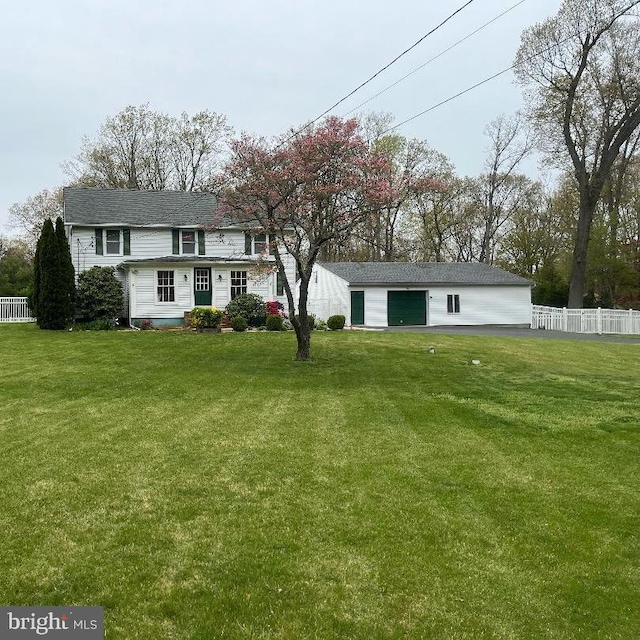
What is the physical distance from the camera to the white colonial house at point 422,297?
28.6m

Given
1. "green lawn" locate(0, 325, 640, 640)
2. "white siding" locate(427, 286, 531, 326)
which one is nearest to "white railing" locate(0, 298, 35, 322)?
"green lawn" locate(0, 325, 640, 640)

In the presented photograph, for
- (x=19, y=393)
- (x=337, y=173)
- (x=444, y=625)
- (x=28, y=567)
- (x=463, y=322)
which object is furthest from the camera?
(x=463, y=322)

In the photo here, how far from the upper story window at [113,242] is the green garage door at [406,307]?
12.5 metres

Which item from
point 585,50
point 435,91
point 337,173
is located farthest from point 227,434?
point 585,50

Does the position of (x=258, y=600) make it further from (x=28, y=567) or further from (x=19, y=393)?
(x=19, y=393)

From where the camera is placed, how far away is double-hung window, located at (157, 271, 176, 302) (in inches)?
917

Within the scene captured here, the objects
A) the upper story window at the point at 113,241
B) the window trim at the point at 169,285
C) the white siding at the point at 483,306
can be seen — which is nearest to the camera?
the window trim at the point at 169,285

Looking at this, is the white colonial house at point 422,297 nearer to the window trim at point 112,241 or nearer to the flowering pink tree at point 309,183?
the window trim at point 112,241

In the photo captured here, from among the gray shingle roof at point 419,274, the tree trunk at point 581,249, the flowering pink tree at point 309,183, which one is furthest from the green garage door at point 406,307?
the flowering pink tree at point 309,183

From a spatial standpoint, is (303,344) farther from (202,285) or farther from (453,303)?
(453,303)

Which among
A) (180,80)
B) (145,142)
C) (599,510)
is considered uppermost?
(145,142)

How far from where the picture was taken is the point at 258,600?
3168 mm

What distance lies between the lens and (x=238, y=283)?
23922 mm

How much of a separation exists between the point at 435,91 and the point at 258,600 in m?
12.6
